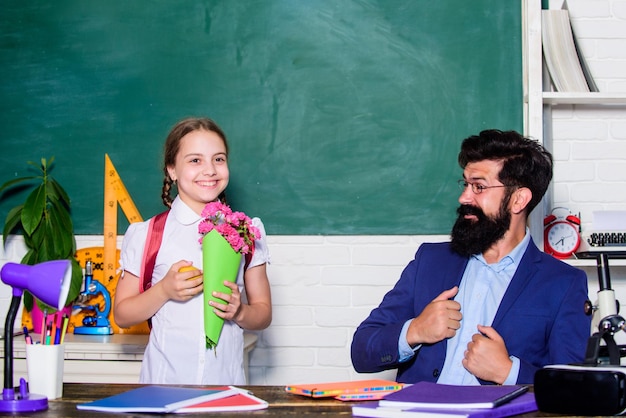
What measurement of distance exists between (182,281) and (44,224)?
1282mm

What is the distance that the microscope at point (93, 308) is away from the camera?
310cm

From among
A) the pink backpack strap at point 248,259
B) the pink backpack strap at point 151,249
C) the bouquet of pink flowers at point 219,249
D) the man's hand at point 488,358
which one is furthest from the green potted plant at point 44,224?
the man's hand at point 488,358

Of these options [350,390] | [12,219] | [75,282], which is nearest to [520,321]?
[350,390]

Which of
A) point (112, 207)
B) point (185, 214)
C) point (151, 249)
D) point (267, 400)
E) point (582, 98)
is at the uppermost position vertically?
point (582, 98)

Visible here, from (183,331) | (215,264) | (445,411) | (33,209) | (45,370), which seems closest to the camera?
(445,411)

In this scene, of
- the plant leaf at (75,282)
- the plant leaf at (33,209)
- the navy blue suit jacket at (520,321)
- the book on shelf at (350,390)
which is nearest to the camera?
the book on shelf at (350,390)

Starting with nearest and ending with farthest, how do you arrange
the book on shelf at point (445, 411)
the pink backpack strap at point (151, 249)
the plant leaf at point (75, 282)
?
the book on shelf at point (445, 411) → the pink backpack strap at point (151, 249) → the plant leaf at point (75, 282)

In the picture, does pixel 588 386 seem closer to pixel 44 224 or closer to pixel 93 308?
pixel 93 308

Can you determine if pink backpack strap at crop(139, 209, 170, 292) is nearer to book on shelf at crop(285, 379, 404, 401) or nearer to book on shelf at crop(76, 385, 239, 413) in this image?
book on shelf at crop(76, 385, 239, 413)

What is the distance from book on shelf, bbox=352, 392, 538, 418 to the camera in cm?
137

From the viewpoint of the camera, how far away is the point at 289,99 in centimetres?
329

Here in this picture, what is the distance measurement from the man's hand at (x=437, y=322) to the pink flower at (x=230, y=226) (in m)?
0.52

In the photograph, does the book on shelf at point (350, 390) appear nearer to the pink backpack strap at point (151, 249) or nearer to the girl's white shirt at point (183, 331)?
the girl's white shirt at point (183, 331)

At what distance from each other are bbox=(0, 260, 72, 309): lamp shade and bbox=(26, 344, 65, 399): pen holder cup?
0.17 metres
